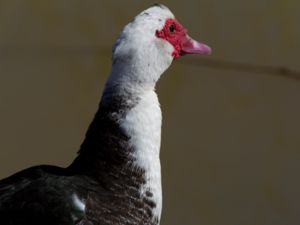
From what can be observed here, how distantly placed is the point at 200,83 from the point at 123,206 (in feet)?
6.15

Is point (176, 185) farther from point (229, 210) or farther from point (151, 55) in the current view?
point (151, 55)

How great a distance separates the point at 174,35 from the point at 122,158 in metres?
0.59

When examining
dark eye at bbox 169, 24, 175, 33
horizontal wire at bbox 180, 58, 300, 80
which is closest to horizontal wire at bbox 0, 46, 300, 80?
horizontal wire at bbox 180, 58, 300, 80

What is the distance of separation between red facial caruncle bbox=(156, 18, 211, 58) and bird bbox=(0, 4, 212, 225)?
60 mm

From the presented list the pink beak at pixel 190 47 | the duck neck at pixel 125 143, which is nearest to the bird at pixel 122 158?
the duck neck at pixel 125 143

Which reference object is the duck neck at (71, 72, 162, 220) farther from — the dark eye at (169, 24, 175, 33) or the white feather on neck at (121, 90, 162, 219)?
the dark eye at (169, 24, 175, 33)

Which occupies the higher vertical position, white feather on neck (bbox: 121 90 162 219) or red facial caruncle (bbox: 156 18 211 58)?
red facial caruncle (bbox: 156 18 211 58)

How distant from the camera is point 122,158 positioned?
4.54 metres

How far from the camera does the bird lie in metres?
4.42

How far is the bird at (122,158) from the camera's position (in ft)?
14.5

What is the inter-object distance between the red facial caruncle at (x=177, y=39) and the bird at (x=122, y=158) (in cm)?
6

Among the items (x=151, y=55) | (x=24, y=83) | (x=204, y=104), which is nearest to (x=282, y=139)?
(x=204, y=104)

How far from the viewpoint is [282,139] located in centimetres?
630

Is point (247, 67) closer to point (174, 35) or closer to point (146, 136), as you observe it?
point (174, 35)
